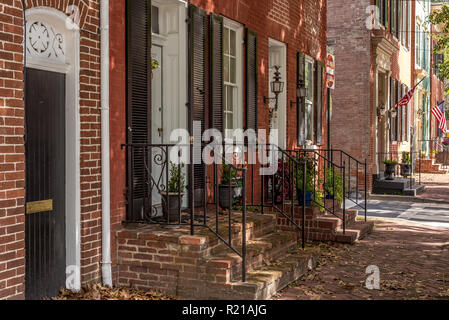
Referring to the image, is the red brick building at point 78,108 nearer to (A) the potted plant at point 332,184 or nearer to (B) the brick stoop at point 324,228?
(B) the brick stoop at point 324,228

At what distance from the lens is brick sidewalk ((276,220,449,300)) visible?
18.8 ft

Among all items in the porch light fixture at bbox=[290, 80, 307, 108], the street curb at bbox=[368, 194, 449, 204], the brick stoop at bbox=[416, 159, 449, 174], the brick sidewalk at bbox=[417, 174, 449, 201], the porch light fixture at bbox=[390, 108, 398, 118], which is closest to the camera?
the porch light fixture at bbox=[290, 80, 307, 108]

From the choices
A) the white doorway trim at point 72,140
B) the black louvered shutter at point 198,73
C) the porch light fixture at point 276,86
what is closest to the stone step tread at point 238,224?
the black louvered shutter at point 198,73

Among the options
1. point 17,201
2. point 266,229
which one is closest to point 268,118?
point 266,229

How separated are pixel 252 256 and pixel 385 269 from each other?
2028 millimetres

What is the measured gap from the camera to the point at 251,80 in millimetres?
8602

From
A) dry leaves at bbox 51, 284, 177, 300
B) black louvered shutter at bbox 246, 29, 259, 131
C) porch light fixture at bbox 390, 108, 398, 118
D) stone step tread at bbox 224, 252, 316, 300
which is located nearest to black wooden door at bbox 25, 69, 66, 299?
dry leaves at bbox 51, 284, 177, 300

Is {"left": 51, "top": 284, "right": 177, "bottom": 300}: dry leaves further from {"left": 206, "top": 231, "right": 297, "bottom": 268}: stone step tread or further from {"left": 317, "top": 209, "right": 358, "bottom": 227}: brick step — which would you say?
{"left": 317, "top": 209, "right": 358, "bottom": 227}: brick step

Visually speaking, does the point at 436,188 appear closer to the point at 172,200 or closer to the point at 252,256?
the point at 252,256

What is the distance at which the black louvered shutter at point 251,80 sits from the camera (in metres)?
8.46

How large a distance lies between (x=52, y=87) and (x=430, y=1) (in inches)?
1086

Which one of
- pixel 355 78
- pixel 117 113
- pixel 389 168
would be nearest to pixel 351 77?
pixel 355 78

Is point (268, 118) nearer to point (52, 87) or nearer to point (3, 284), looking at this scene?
point (52, 87)

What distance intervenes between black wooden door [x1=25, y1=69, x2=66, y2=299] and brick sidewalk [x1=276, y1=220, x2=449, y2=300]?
2.35 m
